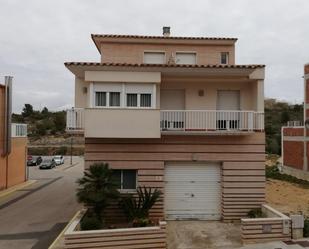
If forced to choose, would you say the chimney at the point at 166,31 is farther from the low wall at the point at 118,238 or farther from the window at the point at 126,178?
the low wall at the point at 118,238

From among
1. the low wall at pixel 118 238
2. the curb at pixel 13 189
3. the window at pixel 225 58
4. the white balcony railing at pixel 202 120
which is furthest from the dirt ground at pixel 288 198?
the curb at pixel 13 189

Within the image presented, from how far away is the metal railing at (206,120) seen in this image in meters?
17.3

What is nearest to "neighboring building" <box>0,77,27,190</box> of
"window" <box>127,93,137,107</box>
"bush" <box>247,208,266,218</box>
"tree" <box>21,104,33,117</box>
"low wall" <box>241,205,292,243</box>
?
"window" <box>127,93,137,107</box>

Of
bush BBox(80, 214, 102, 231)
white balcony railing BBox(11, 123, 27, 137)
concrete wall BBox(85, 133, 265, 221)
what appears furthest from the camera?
white balcony railing BBox(11, 123, 27, 137)

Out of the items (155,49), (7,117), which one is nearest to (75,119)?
(155,49)

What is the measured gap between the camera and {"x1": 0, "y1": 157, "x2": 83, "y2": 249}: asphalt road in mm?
15070

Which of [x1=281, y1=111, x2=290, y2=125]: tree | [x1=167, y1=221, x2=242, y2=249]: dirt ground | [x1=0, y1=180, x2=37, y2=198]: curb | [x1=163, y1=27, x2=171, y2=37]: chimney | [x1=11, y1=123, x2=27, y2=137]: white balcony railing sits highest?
[x1=163, y1=27, x2=171, y2=37]: chimney

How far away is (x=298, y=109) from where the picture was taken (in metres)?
98.8

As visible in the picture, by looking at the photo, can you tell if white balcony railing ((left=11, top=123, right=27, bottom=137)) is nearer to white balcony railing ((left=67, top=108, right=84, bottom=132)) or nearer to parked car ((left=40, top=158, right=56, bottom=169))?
white balcony railing ((left=67, top=108, right=84, bottom=132))

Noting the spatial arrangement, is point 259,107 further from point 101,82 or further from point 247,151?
point 101,82

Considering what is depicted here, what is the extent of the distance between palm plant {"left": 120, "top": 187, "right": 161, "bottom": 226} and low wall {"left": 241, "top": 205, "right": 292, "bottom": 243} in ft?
12.8

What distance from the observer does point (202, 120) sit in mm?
17703

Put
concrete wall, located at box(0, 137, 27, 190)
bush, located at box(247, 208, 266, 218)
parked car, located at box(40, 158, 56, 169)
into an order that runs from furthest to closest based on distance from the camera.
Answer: parked car, located at box(40, 158, 56, 169) → concrete wall, located at box(0, 137, 27, 190) → bush, located at box(247, 208, 266, 218)

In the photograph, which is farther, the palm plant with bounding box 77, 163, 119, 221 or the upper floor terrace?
the upper floor terrace
